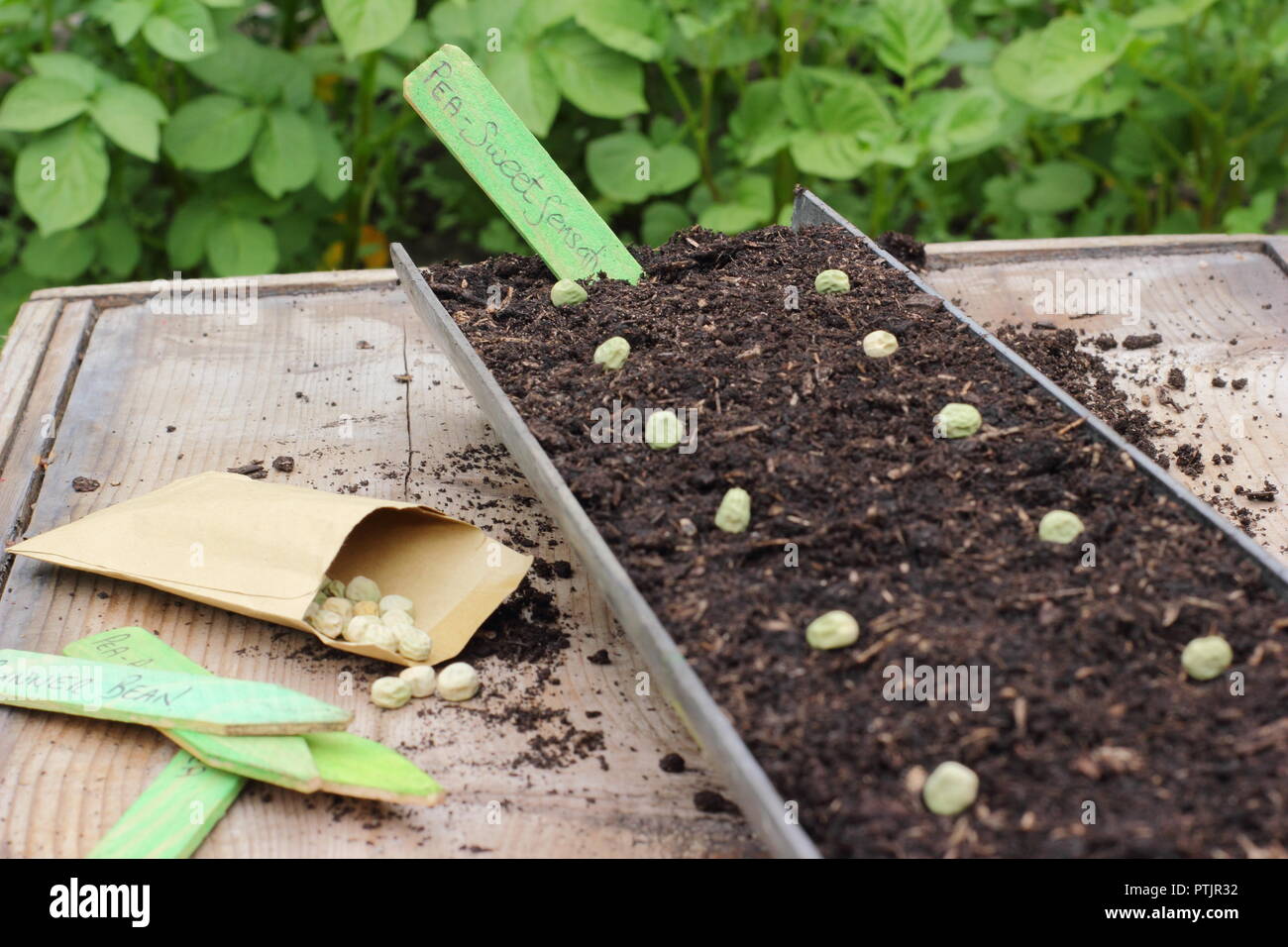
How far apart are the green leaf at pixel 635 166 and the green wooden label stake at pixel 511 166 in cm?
94

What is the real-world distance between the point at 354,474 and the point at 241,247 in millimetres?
1176

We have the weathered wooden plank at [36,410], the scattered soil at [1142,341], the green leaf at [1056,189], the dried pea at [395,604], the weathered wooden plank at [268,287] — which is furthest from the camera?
the green leaf at [1056,189]

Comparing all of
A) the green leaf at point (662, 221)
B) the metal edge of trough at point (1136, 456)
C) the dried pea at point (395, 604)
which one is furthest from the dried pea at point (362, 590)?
the green leaf at point (662, 221)

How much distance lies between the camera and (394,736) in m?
1.23

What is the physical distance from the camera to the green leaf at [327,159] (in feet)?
8.58

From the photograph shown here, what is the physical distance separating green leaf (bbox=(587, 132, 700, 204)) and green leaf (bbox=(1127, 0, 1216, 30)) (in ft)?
2.85

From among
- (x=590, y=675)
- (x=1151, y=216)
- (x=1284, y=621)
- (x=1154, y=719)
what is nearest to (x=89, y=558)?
(x=590, y=675)

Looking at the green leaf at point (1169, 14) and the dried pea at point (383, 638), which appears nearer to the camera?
the dried pea at point (383, 638)

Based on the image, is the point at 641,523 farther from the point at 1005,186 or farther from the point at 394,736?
the point at 1005,186

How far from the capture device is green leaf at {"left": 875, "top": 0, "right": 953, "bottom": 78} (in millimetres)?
2424

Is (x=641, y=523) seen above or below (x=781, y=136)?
below

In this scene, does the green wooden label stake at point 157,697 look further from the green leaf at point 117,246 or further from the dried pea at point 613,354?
the green leaf at point 117,246

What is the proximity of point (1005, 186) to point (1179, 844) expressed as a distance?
7.81ft

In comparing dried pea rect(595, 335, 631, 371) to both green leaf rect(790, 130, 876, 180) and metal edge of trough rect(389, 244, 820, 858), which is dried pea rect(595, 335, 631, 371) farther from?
green leaf rect(790, 130, 876, 180)
